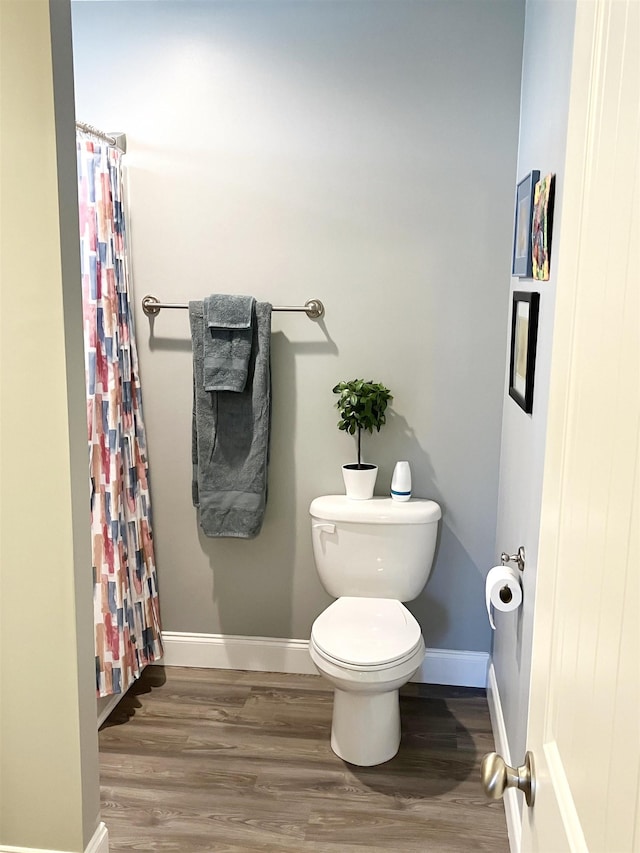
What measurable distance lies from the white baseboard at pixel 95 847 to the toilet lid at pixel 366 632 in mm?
783

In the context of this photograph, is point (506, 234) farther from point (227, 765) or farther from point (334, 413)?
point (227, 765)

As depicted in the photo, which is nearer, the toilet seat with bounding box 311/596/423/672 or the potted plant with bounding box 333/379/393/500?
the toilet seat with bounding box 311/596/423/672

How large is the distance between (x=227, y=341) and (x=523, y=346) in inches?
42.8

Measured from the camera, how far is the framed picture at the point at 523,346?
213 centimetres

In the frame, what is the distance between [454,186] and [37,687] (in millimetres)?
2113

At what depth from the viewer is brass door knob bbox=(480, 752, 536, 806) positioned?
0.88 m

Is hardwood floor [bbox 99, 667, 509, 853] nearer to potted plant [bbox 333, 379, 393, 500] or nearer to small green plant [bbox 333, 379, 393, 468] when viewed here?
potted plant [bbox 333, 379, 393, 500]

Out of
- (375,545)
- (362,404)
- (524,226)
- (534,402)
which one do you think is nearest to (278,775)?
(375,545)

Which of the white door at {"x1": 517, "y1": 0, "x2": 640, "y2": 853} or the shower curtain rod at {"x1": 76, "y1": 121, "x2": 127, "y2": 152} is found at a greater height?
the shower curtain rod at {"x1": 76, "y1": 121, "x2": 127, "y2": 152}

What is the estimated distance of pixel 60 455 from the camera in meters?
1.84

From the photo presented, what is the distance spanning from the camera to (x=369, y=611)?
106 inches

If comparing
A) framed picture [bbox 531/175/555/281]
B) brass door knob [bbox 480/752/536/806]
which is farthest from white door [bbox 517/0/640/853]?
framed picture [bbox 531/175/555/281]

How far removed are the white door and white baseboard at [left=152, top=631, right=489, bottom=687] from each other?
83.3 inches

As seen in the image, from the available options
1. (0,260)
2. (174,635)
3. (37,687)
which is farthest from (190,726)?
(0,260)
